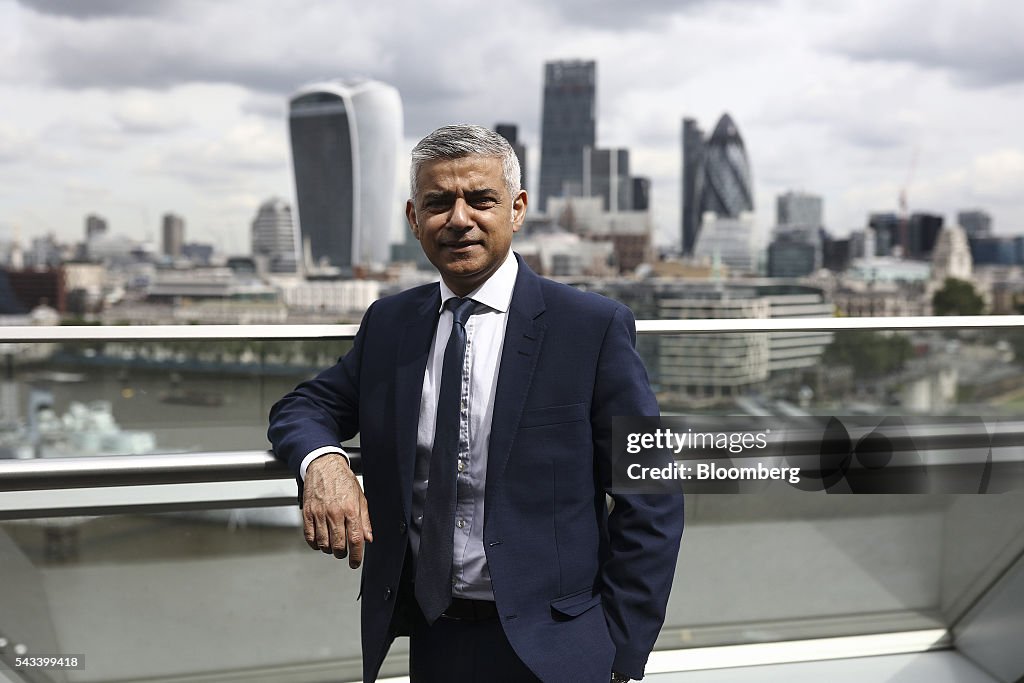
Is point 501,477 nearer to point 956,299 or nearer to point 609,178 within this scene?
point 956,299

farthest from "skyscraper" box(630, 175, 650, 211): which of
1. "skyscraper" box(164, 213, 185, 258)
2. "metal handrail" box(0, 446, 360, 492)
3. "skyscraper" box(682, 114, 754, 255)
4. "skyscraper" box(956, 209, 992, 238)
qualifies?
"metal handrail" box(0, 446, 360, 492)

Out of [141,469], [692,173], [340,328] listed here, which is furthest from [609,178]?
[141,469]

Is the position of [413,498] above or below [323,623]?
above

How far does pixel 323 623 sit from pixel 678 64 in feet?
351

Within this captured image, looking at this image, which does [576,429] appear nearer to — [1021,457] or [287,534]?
[287,534]

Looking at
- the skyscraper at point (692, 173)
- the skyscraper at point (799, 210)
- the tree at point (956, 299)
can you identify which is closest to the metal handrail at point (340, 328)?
the tree at point (956, 299)

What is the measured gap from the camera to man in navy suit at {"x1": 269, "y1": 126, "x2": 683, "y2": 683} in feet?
4.54

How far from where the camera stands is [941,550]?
2.60m

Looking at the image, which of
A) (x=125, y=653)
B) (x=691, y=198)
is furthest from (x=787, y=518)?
(x=691, y=198)

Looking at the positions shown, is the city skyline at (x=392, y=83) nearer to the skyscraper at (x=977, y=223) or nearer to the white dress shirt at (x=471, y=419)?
the skyscraper at (x=977, y=223)

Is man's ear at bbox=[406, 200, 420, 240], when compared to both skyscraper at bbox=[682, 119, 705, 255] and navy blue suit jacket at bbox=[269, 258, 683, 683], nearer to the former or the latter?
navy blue suit jacket at bbox=[269, 258, 683, 683]

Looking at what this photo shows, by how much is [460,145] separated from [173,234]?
3959 inches

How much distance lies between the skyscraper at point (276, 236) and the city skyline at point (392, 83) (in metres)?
1.38

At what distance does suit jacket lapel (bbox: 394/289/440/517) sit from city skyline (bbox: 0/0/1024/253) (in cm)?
9979
